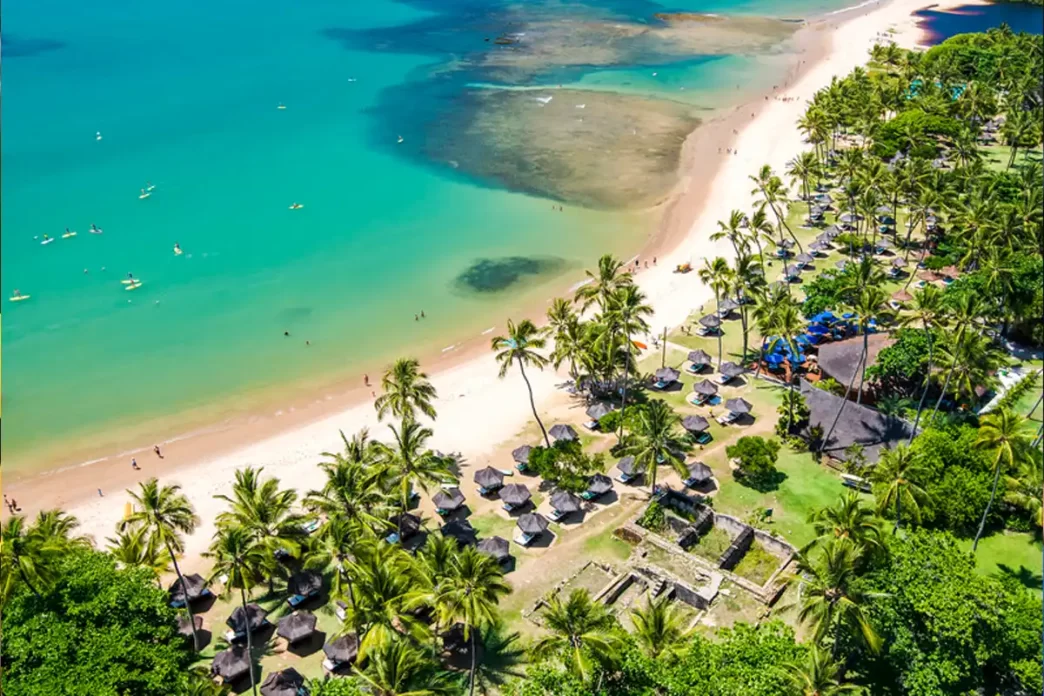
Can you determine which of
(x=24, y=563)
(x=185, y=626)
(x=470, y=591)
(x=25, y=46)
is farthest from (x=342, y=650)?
(x=25, y=46)

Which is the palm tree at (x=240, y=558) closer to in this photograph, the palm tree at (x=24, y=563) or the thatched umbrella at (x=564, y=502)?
the palm tree at (x=24, y=563)

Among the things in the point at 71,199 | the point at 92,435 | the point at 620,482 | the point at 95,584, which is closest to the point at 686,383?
the point at 620,482

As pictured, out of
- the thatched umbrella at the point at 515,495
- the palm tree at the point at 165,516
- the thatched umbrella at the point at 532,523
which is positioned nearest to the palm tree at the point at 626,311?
the thatched umbrella at the point at 515,495

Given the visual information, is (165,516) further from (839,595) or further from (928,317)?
(928,317)

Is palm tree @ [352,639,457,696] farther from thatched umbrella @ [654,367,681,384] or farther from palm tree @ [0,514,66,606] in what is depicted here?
thatched umbrella @ [654,367,681,384]

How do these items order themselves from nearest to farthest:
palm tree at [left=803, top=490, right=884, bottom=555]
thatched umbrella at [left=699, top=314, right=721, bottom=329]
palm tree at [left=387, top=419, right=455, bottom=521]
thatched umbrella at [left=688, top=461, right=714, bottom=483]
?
palm tree at [left=803, top=490, right=884, bottom=555]
palm tree at [left=387, top=419, right=455, bottom=521]
thatched umbrella at [left=688, top=461, right=714, bottom=483]
thatched umbrella at [left=699, top=314, right=721, bottom=329]

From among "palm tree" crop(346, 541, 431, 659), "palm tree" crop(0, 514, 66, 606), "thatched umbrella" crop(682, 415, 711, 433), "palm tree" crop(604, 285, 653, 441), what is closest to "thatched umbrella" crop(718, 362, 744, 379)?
"thatched umbrella" crop(682, 415, 711, 433)
